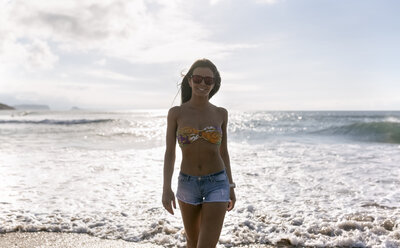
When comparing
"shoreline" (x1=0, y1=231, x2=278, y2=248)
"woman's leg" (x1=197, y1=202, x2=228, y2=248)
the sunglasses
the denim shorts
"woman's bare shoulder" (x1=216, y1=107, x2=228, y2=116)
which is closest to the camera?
"woman's leg" (x1=197, y1=202, x2=228, y2=248)

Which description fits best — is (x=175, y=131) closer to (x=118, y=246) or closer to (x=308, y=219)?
(x=118, y=246)

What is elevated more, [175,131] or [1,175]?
[175,131]

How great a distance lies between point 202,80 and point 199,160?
74cm

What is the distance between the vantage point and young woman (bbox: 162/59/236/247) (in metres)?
2.87

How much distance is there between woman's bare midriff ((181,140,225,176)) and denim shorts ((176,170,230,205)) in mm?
47

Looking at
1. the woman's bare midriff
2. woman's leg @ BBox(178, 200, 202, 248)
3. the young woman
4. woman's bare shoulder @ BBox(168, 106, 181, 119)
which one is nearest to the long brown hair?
the young woman

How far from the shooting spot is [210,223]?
2766 mm

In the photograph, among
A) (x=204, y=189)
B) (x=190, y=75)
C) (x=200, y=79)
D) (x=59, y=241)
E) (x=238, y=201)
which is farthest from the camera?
(x=238, y=201)

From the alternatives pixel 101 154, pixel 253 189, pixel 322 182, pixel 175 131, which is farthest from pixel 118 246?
pixel 101 154

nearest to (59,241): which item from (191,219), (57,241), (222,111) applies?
(57,241)

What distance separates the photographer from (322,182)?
28.9ft

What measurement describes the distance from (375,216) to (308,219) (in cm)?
127

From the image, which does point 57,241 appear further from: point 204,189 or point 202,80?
point 202,80

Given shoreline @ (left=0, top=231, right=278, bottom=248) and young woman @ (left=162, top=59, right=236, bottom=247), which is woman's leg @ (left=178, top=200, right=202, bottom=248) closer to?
young woman @ (left=162, top=59, right=236, bottom=247)
